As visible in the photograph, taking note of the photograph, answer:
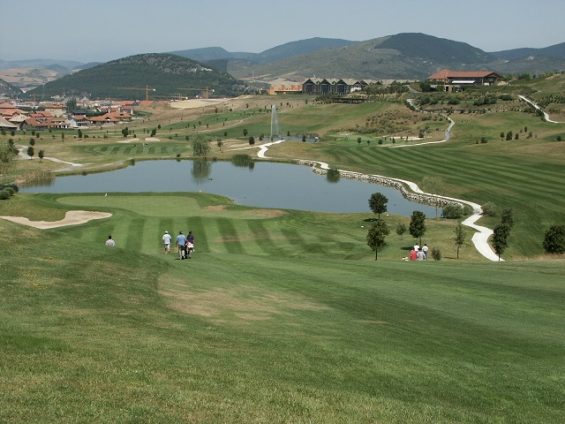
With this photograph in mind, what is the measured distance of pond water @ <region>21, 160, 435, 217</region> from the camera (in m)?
84.8

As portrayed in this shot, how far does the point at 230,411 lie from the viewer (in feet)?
39.1

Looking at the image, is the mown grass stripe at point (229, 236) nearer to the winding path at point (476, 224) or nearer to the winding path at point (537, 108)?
the winding path at point (476, 224)

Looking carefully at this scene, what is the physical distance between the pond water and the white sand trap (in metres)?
23.9

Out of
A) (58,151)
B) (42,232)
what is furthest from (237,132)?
(42,232)

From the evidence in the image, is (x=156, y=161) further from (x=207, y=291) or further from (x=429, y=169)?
(x=207, y=291)

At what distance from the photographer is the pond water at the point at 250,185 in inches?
3339

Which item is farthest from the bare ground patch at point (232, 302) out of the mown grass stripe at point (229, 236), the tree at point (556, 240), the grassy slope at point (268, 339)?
the tree at point (556, 240)

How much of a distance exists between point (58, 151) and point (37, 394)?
135278 millimetres

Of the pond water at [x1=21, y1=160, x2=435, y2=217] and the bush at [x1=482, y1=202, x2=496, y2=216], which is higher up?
the bush at [x1=482, y1=202, x2=496, y2=216]

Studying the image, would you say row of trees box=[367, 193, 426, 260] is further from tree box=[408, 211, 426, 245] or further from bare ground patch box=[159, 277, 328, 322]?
bare ground patch box=[159, 277, 328, 322]

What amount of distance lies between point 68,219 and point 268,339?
46.1 m

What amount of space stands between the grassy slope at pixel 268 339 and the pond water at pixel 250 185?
4917 cm

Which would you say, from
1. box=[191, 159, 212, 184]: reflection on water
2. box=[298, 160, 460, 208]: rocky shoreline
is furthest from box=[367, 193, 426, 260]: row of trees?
box=[191, 159, 212, 184]: reflection on water

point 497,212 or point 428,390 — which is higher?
point 428,390
